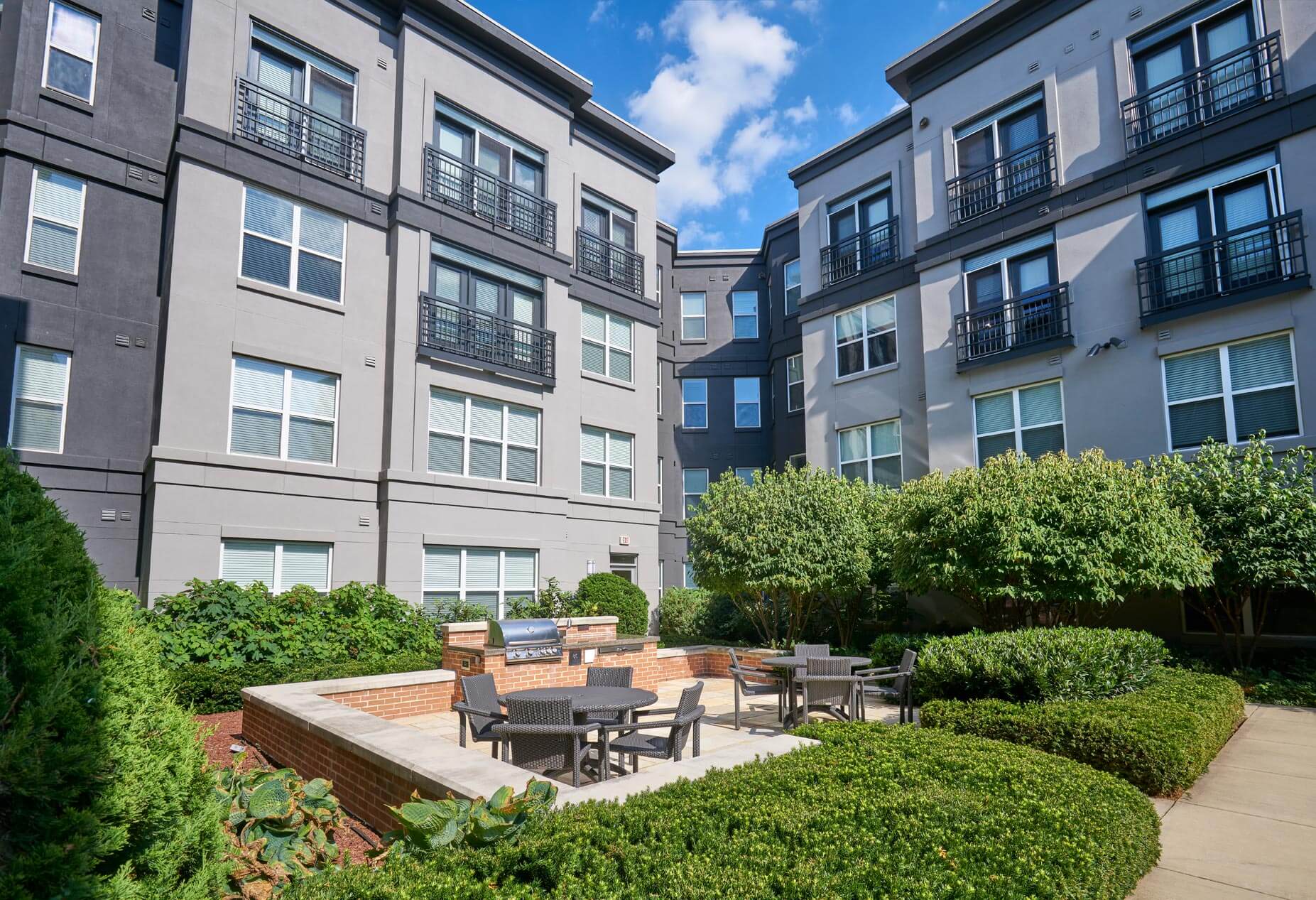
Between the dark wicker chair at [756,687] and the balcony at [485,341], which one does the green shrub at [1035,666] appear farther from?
the balcony at [485,341]

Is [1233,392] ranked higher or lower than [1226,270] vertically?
lower

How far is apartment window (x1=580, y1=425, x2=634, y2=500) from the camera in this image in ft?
66.2

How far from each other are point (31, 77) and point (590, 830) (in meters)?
16.5

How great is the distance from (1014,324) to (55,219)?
61.5 ft

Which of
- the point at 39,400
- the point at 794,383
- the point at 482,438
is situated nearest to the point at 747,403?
the point at 794,383

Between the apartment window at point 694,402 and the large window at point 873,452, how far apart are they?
7974 millimetres

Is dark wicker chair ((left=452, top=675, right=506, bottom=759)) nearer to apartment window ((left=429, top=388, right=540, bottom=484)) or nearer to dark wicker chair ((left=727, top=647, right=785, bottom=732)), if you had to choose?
dark wicker chair ((left=727, top=647, right=785, bottom=732))

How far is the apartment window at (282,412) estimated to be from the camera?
14.0 meters

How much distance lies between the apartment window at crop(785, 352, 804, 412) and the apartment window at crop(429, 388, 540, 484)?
1000cm

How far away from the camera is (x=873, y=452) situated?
64.6 feet

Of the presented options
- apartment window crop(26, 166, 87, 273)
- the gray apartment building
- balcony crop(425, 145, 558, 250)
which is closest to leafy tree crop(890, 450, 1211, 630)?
the gray apartment building

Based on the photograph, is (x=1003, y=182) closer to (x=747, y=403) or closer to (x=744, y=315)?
(x=744, y=315)

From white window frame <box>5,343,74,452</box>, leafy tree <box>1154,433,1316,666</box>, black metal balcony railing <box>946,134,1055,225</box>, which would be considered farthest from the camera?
black metal balcony railing <box>946,134,1055,225</box>

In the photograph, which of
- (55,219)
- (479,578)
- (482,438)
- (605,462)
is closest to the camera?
(55,219)
